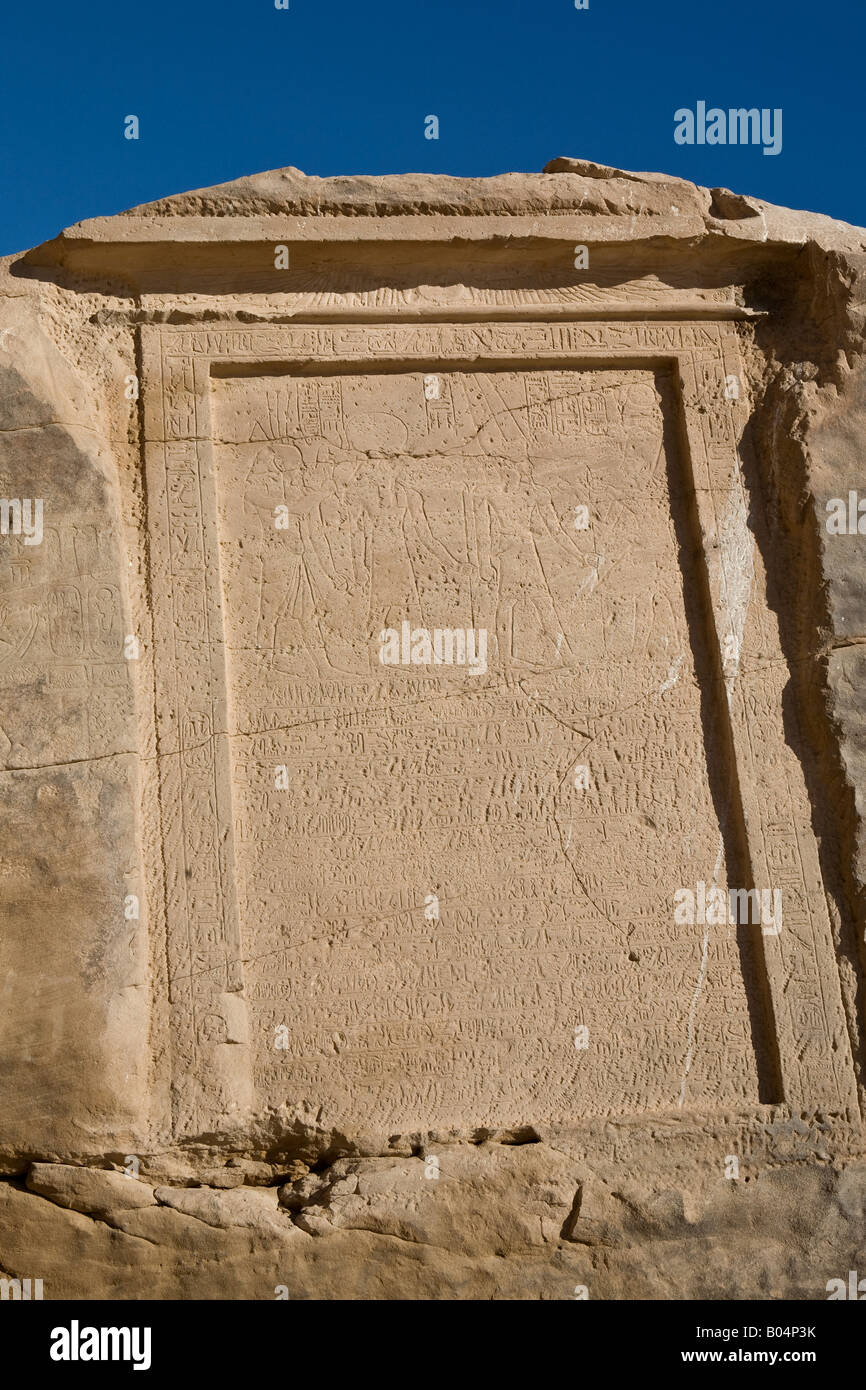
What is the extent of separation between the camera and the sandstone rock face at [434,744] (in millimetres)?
4004

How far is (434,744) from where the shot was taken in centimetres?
443

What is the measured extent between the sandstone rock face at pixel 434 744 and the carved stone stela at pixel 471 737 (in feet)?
0.05

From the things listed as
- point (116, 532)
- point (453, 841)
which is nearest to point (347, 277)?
point (116, 532)

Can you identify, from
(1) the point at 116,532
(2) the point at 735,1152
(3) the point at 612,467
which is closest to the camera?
(2) the point at 735,1152

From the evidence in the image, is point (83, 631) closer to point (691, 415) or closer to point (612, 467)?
point (612, 467)

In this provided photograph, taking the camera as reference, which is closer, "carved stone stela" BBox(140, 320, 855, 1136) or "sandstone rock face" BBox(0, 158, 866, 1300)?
"sandstone rock face" BBox(0, 158, 866, 1300)

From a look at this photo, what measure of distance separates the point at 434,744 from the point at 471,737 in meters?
0.13

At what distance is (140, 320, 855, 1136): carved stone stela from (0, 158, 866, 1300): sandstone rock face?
1 cm

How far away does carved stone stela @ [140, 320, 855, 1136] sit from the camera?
13.8 ft

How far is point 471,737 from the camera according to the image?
4.45 metres

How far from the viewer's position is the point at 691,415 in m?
4.80

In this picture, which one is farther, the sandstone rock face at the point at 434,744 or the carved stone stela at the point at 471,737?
the carved stone stela at the point at 471,737

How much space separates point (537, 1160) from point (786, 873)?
1.29 m

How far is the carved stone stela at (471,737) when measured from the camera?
421cm
